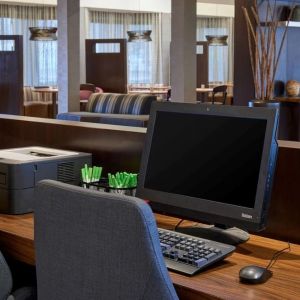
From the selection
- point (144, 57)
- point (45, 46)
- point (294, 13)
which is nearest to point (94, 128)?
point (294, 13)

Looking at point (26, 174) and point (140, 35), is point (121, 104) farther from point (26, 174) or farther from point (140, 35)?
point (140, 35)

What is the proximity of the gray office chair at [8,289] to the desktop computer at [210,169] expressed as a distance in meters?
0.51

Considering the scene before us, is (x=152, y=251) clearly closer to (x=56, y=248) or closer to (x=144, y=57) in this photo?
(x=56, y=248)

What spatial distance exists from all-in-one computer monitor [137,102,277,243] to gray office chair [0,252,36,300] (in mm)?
513

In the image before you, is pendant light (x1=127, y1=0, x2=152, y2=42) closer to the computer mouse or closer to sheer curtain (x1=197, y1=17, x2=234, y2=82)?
sheer curtain (x1=197, y1=17, x2=234, y2=82)

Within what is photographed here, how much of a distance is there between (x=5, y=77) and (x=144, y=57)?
6.59 meters

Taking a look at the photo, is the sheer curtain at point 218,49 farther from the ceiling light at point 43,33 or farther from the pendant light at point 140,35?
the ceiling light at point 43,33

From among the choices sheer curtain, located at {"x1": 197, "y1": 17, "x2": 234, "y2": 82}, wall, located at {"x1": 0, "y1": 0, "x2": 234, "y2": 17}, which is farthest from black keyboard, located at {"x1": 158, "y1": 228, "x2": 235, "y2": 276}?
sheer curtain, located at {"x1": 197, "y1": 17, "x2": 234, "y2": 82}

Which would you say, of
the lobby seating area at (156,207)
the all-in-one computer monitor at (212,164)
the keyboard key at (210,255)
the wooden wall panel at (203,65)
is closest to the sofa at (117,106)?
the lobby seating area at (156,207)

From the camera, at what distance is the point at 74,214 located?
5.00ft

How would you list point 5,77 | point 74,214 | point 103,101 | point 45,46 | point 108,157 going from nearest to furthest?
1. point 74,214
2. point 108,157
3. point 103,101
4. point 5,77
5. point 45,46

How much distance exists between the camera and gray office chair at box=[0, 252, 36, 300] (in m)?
2.01

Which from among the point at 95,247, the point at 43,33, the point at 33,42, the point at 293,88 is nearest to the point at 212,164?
the point at 95,247

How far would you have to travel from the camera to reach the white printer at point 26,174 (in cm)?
246
